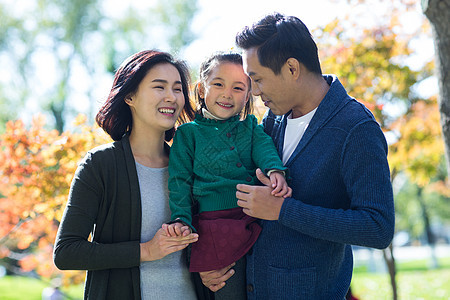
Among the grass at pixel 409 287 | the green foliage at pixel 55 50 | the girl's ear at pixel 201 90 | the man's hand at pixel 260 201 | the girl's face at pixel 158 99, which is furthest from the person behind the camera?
the green foliage at pixel 55 50

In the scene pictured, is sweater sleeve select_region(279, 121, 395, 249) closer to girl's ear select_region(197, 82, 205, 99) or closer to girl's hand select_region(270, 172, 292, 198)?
girl's hand select_region(270, 172, 292, 198)

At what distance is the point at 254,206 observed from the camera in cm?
207

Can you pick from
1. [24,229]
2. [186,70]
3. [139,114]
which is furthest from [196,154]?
[24,229]

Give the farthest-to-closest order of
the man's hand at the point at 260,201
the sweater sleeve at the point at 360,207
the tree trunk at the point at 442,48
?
the tree trunk at the point at 442,48, the man's hand at the point at 260,201, the sweater sleeve at the point at 360,207

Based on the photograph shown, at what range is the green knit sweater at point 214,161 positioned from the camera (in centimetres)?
226

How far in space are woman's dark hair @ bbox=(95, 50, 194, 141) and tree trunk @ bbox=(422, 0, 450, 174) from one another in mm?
1954

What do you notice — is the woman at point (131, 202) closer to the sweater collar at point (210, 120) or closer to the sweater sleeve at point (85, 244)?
the sweater sleeve at point (85, 244)

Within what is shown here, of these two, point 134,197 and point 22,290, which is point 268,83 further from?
point 22,290

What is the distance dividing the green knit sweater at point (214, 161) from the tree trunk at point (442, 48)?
1727 millimetres

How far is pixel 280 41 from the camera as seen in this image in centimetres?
220

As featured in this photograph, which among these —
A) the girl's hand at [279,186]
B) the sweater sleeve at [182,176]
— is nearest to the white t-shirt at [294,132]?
the girl's hand at [279,186]

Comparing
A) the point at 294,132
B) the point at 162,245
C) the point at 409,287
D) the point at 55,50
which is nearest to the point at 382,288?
the point at 409,287

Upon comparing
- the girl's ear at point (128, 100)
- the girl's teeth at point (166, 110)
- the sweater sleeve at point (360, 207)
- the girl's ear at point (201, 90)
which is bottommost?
the sweater sleeve at point (360, 207)

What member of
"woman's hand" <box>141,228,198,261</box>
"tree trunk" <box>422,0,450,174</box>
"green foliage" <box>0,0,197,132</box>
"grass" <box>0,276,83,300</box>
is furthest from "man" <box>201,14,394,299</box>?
"green foliage" <box>0,0,197,132</box>
